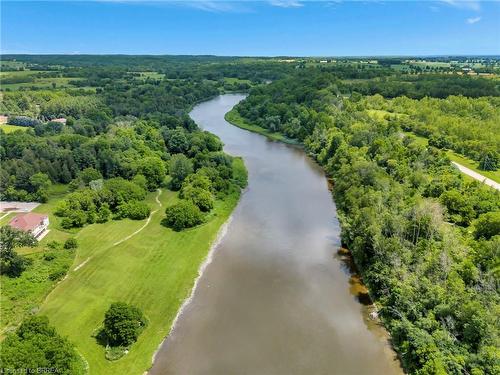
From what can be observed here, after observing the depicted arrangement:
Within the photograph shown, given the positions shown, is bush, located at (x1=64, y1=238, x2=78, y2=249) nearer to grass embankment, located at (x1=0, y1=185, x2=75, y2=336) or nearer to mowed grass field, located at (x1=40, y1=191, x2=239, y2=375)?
grass embankment, located at (x1=0, y1=185, x2=75, y2=336)

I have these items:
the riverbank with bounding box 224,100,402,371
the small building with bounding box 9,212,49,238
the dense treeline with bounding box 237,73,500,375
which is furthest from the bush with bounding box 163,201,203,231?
the dense treeline with bounding box 237,73,500,375

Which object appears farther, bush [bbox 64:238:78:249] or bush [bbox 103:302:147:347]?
bush [bbox 64:238:78:249]

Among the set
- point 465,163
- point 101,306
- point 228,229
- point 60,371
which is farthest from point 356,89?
point 60,371

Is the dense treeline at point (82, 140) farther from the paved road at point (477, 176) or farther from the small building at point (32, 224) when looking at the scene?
the paved road at point (477, 176)

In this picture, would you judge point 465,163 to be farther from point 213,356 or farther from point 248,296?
point 213,356

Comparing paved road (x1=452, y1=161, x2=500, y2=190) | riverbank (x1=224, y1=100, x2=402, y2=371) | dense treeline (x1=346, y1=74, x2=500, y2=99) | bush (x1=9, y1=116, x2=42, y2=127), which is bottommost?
riverbank (x1=224, y1=100, x2=402, y2=371)

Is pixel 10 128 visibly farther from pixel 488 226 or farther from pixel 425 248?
→ pixel 488 226

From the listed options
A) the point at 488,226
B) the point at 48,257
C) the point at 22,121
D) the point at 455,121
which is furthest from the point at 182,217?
the point at 22,121
